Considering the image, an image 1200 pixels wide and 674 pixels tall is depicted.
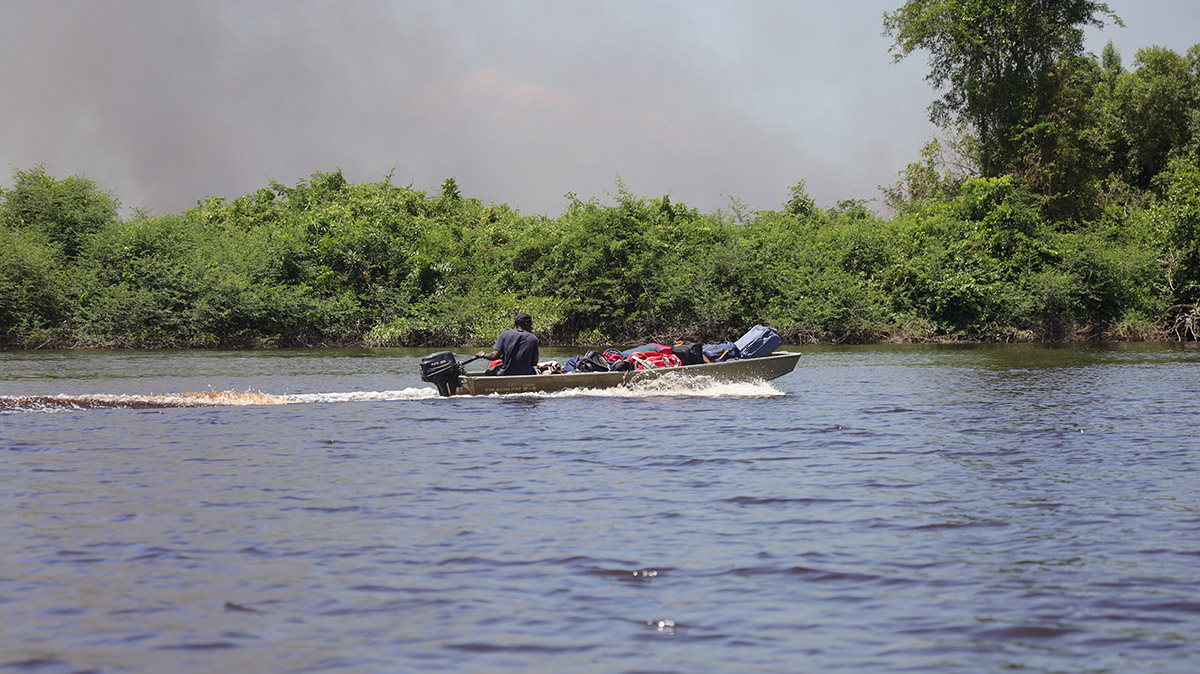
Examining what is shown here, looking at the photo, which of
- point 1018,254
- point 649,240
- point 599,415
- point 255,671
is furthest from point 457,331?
point 255,671

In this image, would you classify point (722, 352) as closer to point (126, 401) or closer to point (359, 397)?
point (359, 397)

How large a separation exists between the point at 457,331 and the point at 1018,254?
81.3 feet

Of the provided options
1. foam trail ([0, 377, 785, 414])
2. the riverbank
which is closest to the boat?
foam trail ([0, 377, 785, 414])

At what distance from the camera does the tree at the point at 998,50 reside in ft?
148

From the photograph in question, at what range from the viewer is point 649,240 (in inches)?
1839

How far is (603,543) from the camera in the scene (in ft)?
24.1

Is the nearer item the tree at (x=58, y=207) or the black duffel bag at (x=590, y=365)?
the black duffel bag at (x=590, y=365)

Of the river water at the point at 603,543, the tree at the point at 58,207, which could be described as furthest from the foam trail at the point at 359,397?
the tree at the point at 58,207

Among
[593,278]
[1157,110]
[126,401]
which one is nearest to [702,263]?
[593,278]

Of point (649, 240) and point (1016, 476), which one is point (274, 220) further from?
point (1016, 476)

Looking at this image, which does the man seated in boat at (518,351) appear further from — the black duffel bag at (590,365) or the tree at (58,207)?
the tree at (58,207)

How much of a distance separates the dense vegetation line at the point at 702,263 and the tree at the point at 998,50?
0.47 feet

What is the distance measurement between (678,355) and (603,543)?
11.9 metres

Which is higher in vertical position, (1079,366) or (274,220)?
(274,220)
